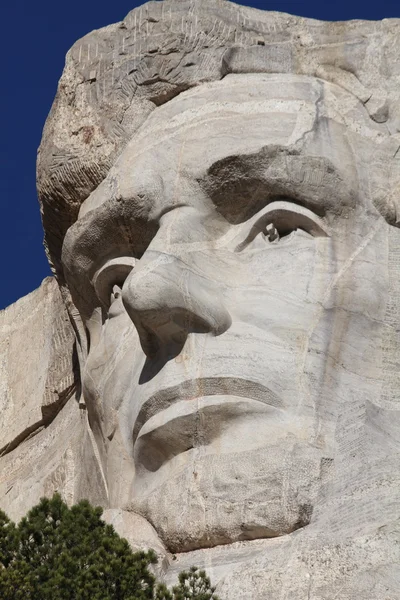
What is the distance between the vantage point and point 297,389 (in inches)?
378

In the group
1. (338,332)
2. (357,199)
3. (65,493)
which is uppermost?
(357,199)

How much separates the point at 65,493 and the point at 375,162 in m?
2.54

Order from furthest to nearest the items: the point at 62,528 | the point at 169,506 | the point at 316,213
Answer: the point at 316,213, the point at 169,506, the point at 62,528

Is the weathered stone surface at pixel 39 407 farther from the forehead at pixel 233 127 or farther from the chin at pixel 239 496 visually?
the chin at pixel 239 496

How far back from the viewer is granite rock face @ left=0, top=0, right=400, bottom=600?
9164mm

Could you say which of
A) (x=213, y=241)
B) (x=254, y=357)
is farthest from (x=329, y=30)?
(x=254, y=357)

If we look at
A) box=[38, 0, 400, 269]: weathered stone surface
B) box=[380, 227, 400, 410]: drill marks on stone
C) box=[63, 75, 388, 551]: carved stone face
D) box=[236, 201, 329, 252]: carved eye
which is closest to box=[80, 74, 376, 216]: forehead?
box=[63, 75, 388, 551]: carved stone face

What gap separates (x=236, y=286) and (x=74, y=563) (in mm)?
2271

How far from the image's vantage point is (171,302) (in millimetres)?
9742

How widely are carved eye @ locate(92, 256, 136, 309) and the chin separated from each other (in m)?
1.39

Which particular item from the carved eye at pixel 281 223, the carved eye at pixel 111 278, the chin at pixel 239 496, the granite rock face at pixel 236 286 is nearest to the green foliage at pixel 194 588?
the granite rock face at pixel 236 286

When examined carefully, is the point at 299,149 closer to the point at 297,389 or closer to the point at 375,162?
the point at 375,162

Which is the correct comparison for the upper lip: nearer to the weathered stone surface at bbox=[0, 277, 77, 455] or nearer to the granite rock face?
the granite rock face

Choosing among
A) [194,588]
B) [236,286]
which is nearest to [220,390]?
[236,286]
